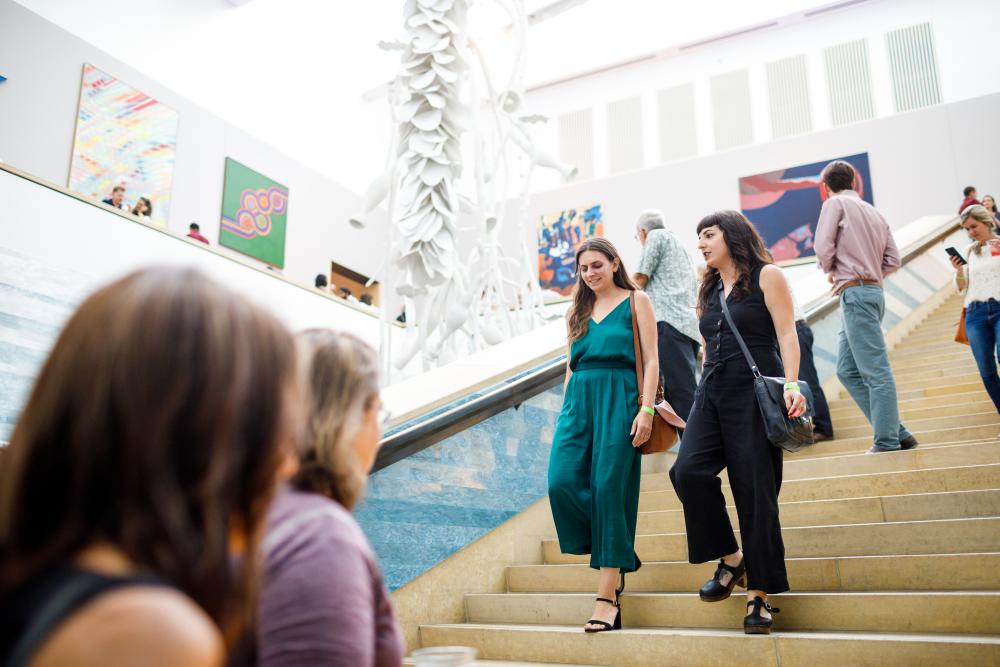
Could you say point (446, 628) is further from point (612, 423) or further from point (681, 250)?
point (681, 250)

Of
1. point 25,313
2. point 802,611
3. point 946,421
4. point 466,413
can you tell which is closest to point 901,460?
point 946,421

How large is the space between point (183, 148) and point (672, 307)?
1051cm

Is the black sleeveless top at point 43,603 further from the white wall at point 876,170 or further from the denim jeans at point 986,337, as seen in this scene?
the white wall at point 876,170

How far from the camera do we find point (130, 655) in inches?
Result: 23.7

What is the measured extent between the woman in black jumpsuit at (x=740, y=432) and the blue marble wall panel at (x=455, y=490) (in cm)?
104

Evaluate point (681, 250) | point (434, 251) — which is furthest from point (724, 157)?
point (681, 250)

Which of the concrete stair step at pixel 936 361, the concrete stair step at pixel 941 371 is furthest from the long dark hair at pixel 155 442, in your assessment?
the concrete stair step at pixel 936 361

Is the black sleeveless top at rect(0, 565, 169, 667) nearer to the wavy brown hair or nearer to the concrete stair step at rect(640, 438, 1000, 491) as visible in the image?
the wavy brown hair

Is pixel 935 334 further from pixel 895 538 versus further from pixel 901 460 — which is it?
pixel 895 538

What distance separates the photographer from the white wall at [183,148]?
421 inches

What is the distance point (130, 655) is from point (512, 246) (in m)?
17.0

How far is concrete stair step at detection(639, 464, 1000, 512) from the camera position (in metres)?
3.49

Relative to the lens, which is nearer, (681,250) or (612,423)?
(612,423)

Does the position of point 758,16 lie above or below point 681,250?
above
